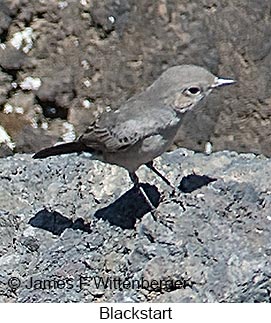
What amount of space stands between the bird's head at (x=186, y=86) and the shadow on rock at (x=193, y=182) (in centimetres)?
42

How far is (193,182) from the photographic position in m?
5.98

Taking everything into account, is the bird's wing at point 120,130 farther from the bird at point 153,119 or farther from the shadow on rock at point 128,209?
the shadow on rock at point 128,209

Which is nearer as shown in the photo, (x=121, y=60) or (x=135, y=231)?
(x=135, y=231)

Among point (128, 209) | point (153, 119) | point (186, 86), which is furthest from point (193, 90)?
point (128, 209)

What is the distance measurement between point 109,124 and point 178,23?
98 centimetres

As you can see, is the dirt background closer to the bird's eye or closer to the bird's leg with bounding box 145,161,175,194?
the bird's leg with bounding box 145,161,175,194

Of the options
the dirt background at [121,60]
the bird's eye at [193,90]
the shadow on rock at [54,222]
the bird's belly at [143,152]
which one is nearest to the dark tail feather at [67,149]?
the bird's belly at [143,152]

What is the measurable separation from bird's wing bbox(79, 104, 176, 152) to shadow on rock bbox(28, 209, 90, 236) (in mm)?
390

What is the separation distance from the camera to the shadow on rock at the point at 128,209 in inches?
231


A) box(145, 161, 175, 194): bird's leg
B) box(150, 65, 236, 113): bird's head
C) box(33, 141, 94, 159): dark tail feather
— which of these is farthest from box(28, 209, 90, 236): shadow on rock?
box(150, 65, 236, 113): bird's head

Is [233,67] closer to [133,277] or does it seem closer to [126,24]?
[126,24]

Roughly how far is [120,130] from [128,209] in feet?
1.46

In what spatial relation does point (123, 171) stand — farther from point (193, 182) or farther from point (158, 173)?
point (193, 182)

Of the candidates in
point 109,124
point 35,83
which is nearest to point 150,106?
point 109,124
